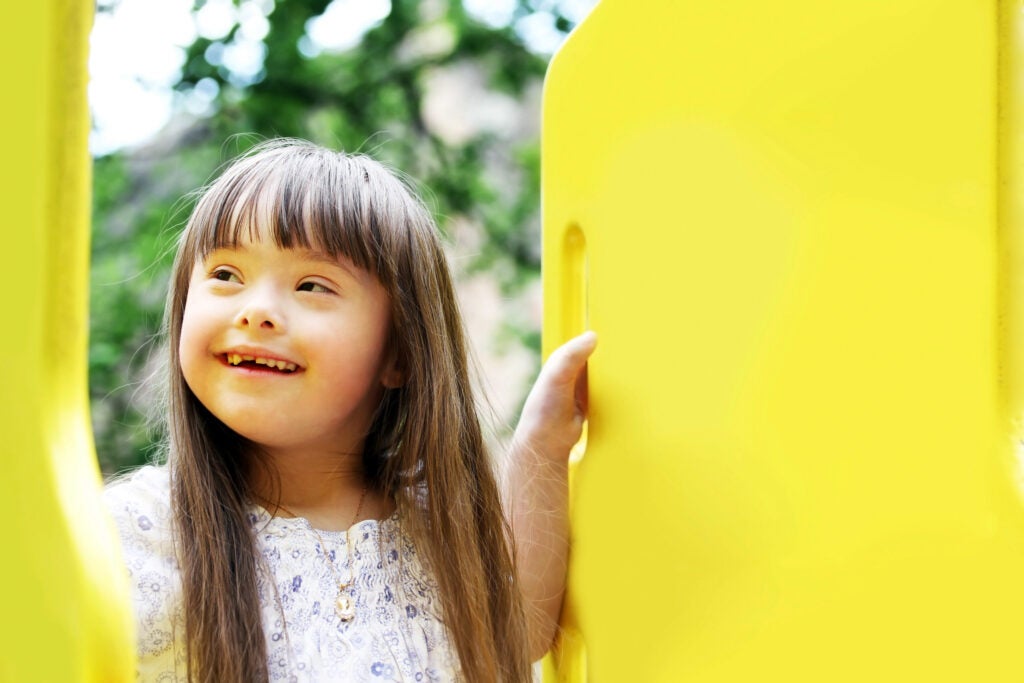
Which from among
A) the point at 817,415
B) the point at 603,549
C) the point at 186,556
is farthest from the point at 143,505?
the point at 817,415

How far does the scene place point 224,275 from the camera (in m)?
1.11

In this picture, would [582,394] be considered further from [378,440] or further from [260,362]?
[260,362]

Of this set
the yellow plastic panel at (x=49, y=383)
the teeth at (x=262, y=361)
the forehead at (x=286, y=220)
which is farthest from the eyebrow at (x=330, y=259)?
the yellow plastic panel at (x=49, y=383)

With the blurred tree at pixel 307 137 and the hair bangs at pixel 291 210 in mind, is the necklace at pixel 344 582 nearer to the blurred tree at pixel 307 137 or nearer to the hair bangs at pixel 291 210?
the hair bangs at pixel 291 210

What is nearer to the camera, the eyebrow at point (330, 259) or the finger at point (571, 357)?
the eyebrow at point (330, 259)

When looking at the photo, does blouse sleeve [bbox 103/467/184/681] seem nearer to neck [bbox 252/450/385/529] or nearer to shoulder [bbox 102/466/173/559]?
shoulder [bbox 102/466/173/559]

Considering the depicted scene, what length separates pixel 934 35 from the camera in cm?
94

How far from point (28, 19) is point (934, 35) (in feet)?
2.20

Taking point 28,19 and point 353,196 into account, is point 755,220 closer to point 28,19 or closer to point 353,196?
point 353,196

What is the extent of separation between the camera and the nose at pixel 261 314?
A: 1.06 meters

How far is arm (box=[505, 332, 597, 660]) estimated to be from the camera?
125 cm

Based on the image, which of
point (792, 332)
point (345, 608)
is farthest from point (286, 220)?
point (792, 332)

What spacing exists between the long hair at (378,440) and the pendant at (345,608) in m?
0.08

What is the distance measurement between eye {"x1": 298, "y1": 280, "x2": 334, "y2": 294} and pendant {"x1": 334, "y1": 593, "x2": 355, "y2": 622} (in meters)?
0.29
